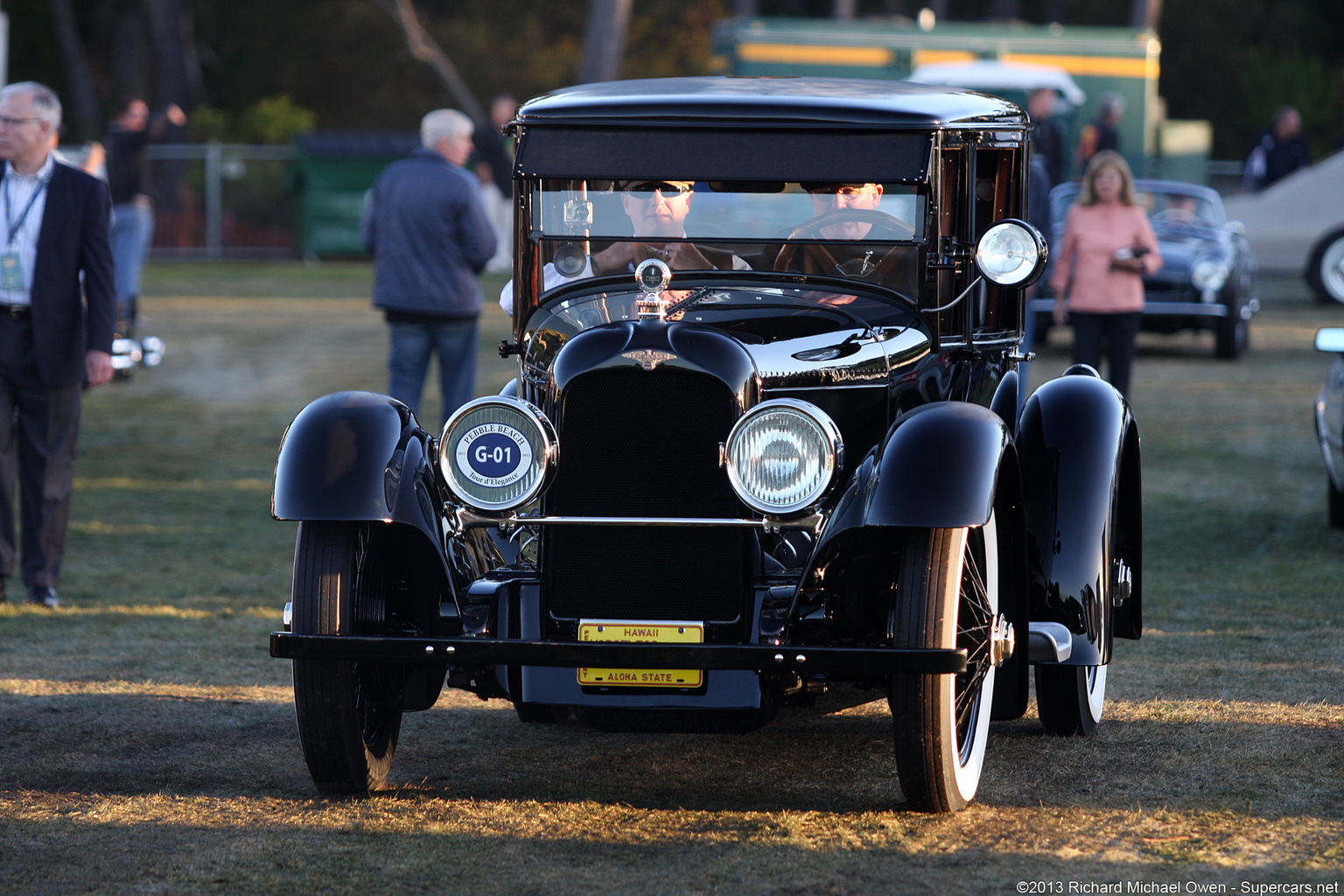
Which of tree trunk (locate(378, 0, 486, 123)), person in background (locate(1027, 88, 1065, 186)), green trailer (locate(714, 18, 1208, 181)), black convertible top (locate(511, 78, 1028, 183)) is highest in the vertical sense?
tree trunk (locate(378, 0, 486, 123))

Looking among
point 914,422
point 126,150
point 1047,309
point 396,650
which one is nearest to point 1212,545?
point 914,422

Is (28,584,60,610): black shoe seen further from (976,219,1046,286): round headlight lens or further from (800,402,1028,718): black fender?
(976,219,1046,286): round headlight lens

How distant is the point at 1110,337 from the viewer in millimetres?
10547

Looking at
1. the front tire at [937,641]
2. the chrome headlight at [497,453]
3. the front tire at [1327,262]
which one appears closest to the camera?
the front tire at [937,641]

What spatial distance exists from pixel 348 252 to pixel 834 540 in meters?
27.4

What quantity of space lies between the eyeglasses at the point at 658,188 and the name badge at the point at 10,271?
10.3 feet

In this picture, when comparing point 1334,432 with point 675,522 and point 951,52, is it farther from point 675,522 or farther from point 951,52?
point 951,52

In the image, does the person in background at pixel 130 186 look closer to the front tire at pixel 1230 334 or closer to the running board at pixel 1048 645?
the front tire at pixel 1230 334

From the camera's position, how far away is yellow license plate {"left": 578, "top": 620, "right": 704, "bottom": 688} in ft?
14.3

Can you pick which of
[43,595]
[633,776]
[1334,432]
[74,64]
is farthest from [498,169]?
[74,64]

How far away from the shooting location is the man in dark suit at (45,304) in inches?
280

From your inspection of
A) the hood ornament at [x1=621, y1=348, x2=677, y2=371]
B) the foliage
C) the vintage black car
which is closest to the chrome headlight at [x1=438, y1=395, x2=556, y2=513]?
the vintage black car

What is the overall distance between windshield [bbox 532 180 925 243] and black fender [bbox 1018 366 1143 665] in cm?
72

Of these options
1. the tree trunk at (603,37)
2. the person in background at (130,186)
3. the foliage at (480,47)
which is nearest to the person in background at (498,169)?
the person in background at (130,186)
